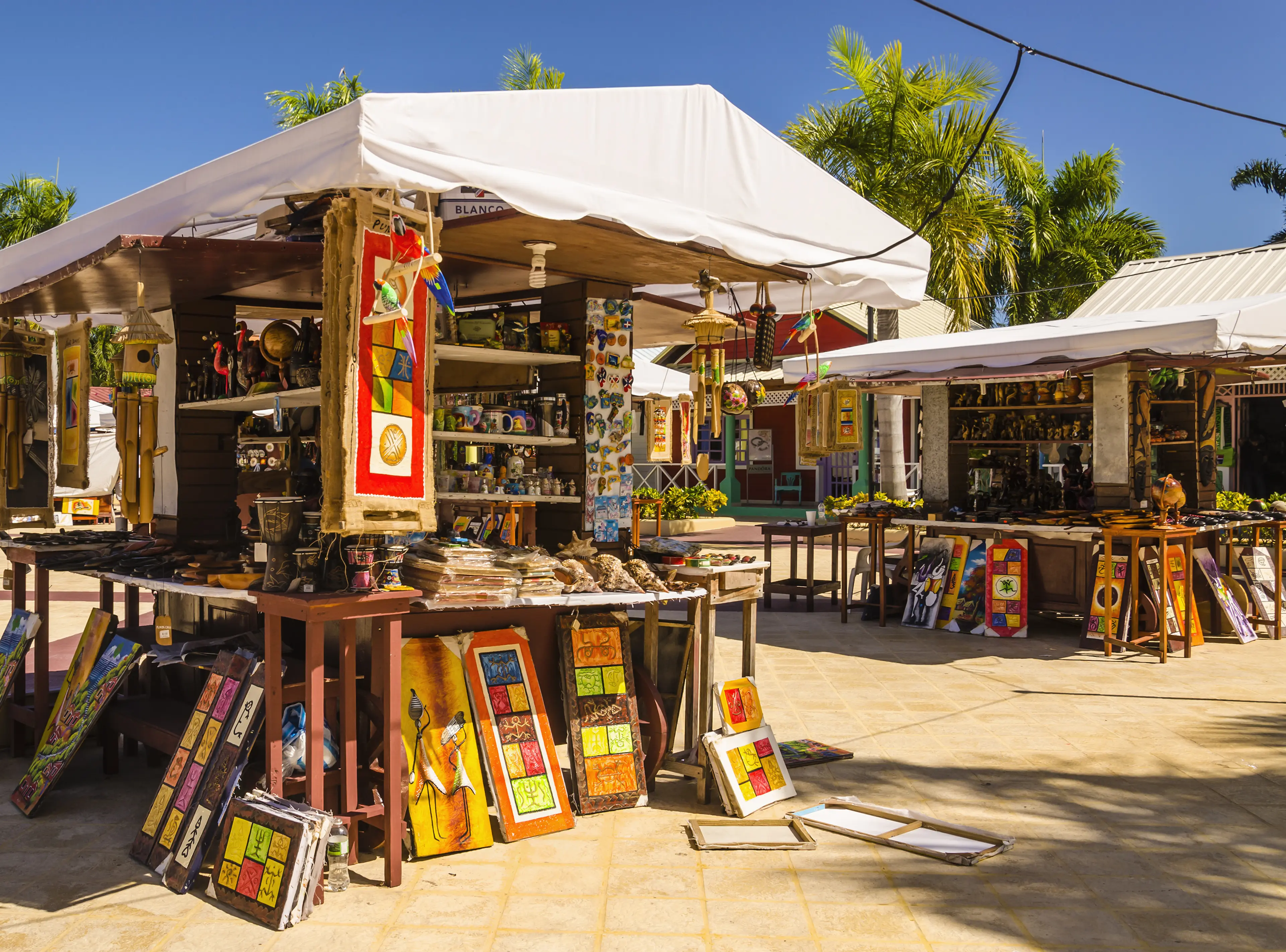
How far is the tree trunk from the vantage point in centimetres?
1602

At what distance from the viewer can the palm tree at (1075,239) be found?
2448 centimetres

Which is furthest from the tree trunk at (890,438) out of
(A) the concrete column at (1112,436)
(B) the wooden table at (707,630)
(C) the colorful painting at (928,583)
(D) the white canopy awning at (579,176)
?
(B) the wooden table at (707,630)

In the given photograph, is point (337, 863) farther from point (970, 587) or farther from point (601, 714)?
point (970, 587)

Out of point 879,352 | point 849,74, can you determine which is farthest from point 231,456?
point 849,74

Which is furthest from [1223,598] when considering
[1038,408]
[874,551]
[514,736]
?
[514,736]

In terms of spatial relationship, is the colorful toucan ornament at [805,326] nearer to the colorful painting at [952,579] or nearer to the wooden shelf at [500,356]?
the wooden shelf at [500,356]

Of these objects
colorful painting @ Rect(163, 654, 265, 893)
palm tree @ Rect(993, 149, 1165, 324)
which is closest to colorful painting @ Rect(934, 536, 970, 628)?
colorful painting @ Rect(163, 654, 265, 893)

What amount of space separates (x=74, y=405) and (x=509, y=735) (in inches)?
152

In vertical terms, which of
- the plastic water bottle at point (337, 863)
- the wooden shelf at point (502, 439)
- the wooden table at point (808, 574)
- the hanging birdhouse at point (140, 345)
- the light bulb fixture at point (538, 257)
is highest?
the light bulb fixture at point (538, 257)

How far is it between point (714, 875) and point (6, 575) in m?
4.63

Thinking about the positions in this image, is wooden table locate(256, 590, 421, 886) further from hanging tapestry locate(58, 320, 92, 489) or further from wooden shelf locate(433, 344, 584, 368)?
hanging tapestry locate(58, 320, 92, 489)

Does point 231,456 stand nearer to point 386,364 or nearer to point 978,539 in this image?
point 386,364

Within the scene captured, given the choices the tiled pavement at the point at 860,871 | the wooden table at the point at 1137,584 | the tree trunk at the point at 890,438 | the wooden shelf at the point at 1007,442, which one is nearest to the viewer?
the tiled pavement at the point at 860,871

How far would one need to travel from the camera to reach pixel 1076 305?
24.7m
